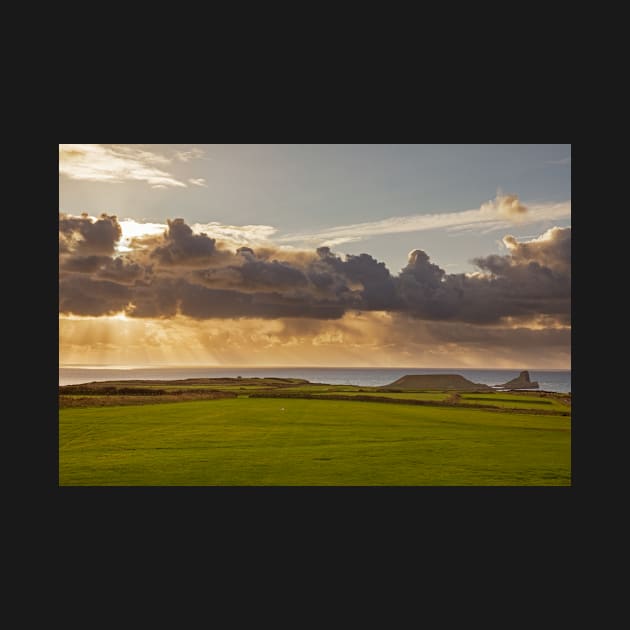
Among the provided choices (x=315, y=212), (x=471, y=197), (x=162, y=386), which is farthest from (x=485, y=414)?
(x=162, y=386)

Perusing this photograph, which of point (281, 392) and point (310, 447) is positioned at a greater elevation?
point (281, 392)

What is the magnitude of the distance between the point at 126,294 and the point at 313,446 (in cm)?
696

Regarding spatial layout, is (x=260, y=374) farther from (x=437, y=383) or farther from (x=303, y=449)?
(x=437, y=383)

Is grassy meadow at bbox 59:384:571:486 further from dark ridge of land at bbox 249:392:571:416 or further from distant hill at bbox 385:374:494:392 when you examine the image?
distant hill at bbox 385:374:494:392

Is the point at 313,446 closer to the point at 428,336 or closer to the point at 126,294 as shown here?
the point at 428,336

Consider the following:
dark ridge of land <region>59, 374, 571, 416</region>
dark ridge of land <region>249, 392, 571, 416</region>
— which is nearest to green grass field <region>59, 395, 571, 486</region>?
dark ridge of land <region>59, 374, 571, 416</region>

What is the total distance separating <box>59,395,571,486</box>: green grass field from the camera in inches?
495

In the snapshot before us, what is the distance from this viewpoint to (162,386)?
57.1 feet

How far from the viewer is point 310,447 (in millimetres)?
14688

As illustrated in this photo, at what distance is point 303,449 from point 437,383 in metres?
11.4

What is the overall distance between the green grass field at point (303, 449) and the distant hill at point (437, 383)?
4.10 meters

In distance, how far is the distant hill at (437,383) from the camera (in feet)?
Answer: 73.8

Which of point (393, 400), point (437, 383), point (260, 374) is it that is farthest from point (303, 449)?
point (437, 383)

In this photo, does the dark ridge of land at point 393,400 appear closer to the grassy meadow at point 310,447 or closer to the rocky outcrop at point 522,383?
the grassy meadow at point 310,447
